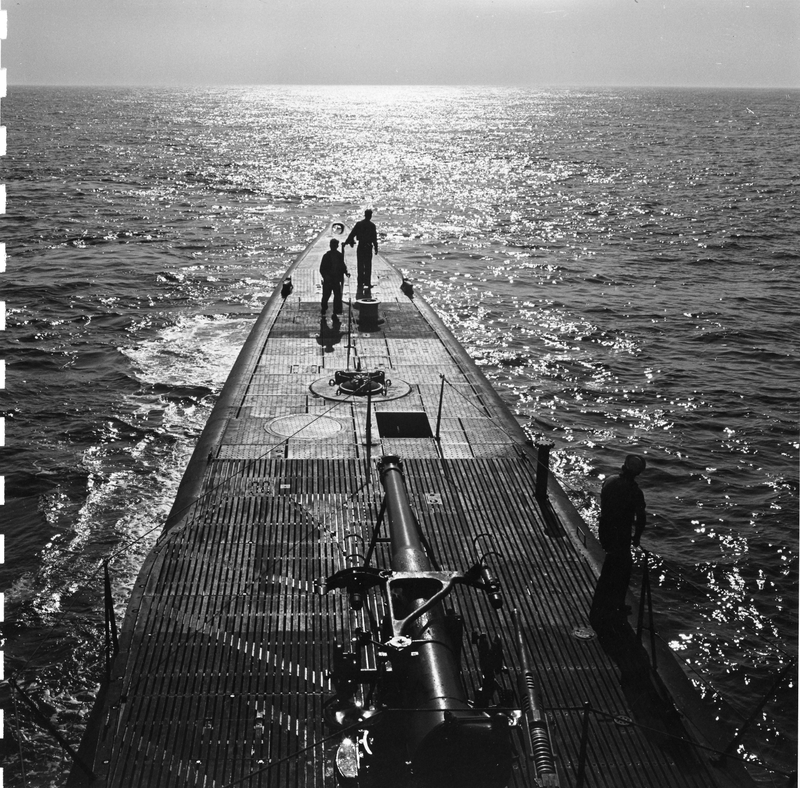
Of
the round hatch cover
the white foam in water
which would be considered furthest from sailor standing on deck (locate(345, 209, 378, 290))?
the round hatch cover

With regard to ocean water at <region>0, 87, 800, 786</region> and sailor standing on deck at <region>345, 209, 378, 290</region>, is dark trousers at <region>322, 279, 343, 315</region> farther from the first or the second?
ocean water at <region>0, 87, 800, 786</region>

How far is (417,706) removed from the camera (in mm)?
8891

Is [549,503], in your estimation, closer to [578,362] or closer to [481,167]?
[578,362]

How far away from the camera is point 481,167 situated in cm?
10994

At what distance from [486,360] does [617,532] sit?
22348 millimetres

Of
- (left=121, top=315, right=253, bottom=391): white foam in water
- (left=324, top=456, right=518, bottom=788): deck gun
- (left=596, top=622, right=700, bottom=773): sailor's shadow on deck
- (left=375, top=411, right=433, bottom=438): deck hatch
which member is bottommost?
(left=121, top=315, right=253, bottom=391): white foam in water

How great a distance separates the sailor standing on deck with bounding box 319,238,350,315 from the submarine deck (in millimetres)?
5004

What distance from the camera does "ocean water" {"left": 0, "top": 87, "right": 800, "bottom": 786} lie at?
1831cm

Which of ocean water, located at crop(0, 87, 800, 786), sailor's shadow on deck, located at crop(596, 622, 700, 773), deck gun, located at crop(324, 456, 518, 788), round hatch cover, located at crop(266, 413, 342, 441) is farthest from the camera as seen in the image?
round hatch cover, located at crop(266, 413, 342, 441)

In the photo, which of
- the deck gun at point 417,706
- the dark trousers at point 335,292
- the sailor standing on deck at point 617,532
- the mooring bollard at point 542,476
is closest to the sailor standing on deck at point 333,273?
the dark trousers at point 335,292

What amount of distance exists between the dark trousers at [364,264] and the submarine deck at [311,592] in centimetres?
778

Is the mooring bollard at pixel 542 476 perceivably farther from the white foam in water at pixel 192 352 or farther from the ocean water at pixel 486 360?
the white foam in water at pixel 192 352

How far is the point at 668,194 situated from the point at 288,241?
41.8 metres

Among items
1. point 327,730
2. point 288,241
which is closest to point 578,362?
point 327,730
